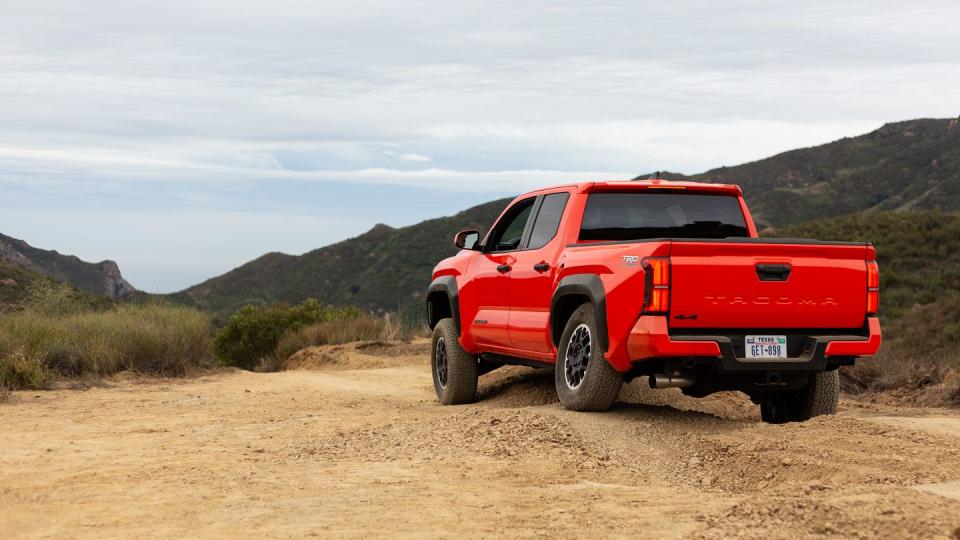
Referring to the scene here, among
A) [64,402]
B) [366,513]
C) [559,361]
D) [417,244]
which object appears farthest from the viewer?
[417,244]

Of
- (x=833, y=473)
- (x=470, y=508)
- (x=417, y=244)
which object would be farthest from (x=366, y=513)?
(x=417, y=244)

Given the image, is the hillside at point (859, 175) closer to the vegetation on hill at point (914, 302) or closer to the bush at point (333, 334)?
the vegetation on hill at point (914, 302)

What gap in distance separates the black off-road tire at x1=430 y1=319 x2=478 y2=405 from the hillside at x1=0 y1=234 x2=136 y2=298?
39174mm

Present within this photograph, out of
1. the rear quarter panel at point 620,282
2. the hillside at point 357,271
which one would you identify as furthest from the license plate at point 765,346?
the hillside at point 357,271

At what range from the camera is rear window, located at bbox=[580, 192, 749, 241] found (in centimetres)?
920

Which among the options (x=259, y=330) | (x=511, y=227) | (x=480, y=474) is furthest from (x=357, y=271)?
(x=480, y=474)

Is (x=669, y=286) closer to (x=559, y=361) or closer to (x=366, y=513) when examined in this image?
(x=559, y=361)

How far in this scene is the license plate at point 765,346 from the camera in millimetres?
7812

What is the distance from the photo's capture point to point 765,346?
7.87 m

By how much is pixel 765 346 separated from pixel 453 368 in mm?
3928

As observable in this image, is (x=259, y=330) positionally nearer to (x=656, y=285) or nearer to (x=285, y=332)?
(x=285, y=332)

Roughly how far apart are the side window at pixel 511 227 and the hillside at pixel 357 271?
47679 millimetres

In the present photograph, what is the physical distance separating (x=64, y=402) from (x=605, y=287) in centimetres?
660

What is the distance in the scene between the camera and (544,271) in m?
9.14
